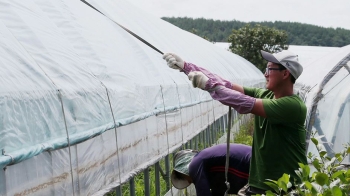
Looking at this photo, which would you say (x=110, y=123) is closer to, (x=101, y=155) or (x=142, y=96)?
(x=101, y=155)

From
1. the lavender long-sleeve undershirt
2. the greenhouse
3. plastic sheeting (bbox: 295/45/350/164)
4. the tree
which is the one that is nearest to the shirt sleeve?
the lavender long-sleeve undershirt

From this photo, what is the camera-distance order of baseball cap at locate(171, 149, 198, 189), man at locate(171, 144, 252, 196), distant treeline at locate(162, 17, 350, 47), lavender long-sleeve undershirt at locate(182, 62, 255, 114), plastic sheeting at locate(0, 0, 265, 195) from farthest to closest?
distant treeline at locate(162, 17, 350, 47) → baseball cap at locate(171, 149, 198, 189) → man at locate(171, 144, 252, 196) → lavender long-sleeve undershirt at locate(182, 62, 255, 114) → plastic sheeting at locate(0, 0, 265, 195)

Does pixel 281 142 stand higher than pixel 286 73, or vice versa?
pixel 286 73

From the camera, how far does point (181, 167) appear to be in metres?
4.01

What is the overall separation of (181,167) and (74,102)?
112 centimetres

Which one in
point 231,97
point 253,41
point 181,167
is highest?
point 231,97

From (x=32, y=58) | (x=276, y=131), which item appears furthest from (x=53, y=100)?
(x=276, y=131)

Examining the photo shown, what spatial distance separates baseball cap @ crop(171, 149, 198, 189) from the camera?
3992 mm

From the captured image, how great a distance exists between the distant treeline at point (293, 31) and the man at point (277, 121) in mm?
50257

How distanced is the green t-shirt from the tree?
34.9 meters

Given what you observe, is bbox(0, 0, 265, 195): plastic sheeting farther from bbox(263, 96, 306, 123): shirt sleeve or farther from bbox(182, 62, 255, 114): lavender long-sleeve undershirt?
bbox(263, 96, 306, 123): shirt sleeve

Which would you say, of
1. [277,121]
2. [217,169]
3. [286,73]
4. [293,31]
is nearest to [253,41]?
[293,31]

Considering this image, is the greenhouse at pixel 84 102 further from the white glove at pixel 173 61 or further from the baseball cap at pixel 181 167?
the baseball cap at pixel 181 167

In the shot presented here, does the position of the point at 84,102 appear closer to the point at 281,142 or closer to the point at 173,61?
the point at 173,61
